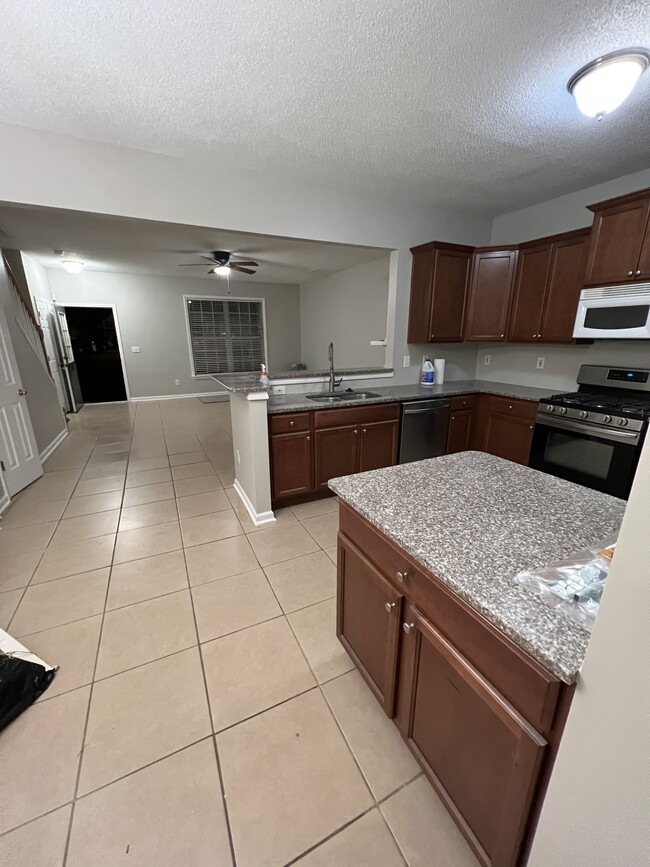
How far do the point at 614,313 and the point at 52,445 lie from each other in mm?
5931

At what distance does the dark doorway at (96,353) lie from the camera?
675 cm

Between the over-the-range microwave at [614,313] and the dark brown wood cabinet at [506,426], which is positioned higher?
the over-the-range microwave at [614,313]

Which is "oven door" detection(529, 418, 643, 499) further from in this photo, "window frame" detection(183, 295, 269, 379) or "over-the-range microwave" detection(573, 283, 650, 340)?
"window frame" detection(183, 295, 269, 379)

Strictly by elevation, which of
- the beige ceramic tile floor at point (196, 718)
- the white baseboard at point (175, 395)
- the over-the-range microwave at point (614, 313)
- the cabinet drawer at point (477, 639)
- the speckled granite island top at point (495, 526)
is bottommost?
the beige ceramic tile floor at point (196, 718)

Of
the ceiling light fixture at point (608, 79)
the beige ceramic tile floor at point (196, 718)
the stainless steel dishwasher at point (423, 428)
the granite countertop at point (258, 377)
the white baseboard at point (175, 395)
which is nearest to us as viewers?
the beige ceramic tile floor at point (196, 718)

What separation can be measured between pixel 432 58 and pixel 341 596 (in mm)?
2492

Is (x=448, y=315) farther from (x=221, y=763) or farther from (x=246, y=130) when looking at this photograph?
(x=221, y=763)

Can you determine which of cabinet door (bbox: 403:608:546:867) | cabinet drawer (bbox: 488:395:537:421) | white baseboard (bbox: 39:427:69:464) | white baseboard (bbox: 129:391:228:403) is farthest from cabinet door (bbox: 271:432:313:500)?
white baseboard (bbox: 129:391:228:403)

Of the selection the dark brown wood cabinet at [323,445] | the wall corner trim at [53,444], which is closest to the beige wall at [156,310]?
the wall corner trim at [53,444]

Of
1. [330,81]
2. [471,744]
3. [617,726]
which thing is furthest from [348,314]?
[617,726]

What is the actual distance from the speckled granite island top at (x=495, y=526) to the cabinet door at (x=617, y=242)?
2134mm

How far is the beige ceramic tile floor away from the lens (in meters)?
1.03

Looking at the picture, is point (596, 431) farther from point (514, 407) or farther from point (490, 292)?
point (490, 292)

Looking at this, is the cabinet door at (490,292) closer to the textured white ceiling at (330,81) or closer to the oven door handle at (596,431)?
the textured white ceiling at (330,81)
